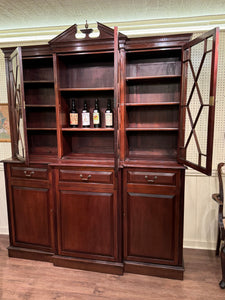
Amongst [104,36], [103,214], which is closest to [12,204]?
[103,214]

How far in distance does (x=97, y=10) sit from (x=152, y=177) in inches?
71.5

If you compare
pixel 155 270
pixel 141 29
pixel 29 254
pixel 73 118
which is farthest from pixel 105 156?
pixel 141 29

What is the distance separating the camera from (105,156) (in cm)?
264

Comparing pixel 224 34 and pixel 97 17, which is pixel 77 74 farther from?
pixel 224 34

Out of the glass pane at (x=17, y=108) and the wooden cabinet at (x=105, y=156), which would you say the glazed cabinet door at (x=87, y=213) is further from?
the glass pane at (x=17, y=108)

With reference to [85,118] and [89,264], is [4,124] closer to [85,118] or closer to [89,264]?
[85,118]

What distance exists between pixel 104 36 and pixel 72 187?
1.53 metres

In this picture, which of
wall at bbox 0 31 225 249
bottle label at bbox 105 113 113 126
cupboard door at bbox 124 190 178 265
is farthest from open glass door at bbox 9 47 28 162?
wall at bbox 0 31 225 249

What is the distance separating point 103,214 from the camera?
2.37 meters

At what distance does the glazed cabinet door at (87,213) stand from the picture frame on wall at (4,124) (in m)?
1.17

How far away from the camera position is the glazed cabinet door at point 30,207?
2.50m

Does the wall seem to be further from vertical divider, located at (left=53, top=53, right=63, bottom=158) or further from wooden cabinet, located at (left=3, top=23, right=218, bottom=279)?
vertical divider, located at (left=53, top=53, right=63, bottom=158)

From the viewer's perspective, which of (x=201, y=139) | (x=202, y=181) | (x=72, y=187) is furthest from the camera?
(x=202, y=181)

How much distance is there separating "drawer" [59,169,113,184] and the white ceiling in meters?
1.67
